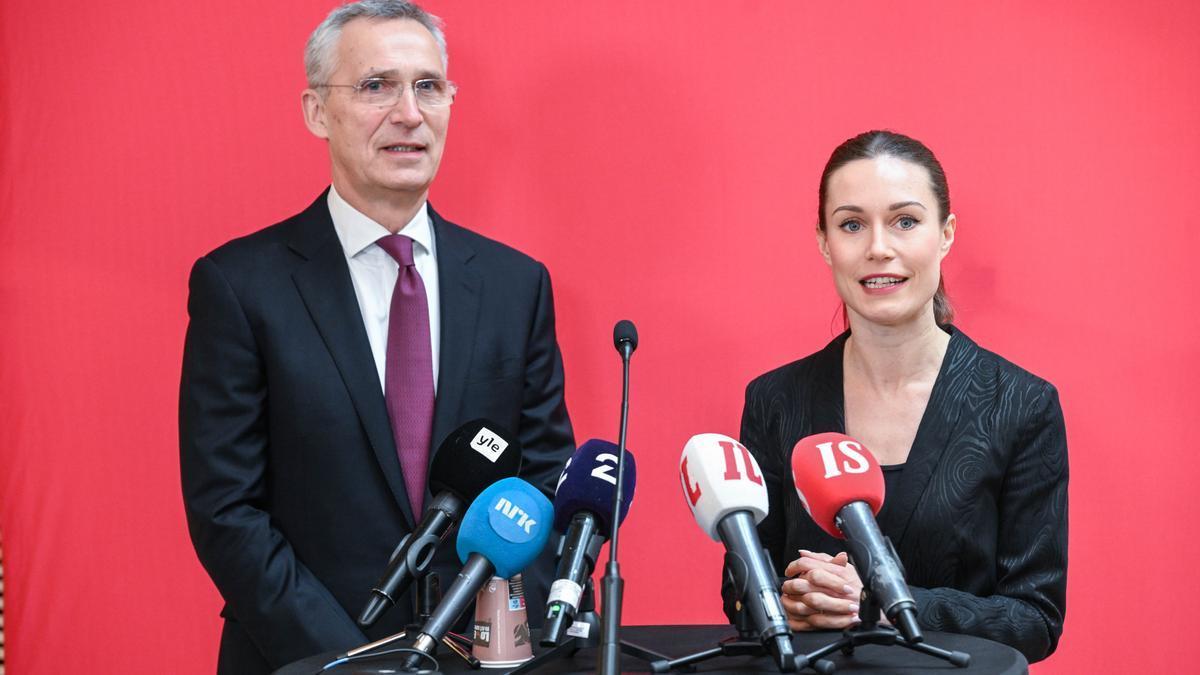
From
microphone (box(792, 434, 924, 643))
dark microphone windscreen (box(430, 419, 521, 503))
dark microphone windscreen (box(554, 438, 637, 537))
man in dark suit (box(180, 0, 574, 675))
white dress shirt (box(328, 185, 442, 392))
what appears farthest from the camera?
white dress shirt (box(328, 185, 442, 392))

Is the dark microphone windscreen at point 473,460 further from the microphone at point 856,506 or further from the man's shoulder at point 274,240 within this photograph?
the man's shoulder at point 274,240

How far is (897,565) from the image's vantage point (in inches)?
60.0

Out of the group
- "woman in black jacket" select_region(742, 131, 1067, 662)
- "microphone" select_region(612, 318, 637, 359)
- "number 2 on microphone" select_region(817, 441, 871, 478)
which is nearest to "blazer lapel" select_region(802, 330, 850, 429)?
"woman in black jacket" select_region(742, 131, 1067, 662)

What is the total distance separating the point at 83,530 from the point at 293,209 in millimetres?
969

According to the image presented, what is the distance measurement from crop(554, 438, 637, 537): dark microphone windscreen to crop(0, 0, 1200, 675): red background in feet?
5.62

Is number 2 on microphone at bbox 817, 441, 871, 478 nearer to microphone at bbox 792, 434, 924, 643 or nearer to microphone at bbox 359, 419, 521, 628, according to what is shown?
microphone at bbox 792, 434, 924, 643

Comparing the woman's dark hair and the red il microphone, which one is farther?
the woman's dark hair

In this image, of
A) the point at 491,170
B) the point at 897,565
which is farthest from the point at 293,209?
the point at 897,565

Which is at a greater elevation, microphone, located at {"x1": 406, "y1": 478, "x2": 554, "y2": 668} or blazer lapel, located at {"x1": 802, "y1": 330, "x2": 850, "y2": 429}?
blazer lapel, located at {"x1": 802, "y1": 330, "x2": 850, "y2": 429}

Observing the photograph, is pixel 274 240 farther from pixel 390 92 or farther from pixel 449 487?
pixel 449 487

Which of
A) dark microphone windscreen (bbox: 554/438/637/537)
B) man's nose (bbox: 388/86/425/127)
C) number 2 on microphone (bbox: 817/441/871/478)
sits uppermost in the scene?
man's nose (bbox: 388/86/425/127)

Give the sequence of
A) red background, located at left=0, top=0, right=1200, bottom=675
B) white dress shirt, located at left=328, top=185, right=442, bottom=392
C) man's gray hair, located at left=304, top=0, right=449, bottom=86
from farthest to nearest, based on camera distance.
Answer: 1. red background, located at left=0, top=0, right=1200, bottom=675
2. man's gray hair, located at left=304, top=0, right=449, bottom=86
3. white dress shirt, located at left=328, top=185, right=442, bottom=392

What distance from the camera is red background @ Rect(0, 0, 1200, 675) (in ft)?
10.7

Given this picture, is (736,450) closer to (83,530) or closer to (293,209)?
(293,209)
